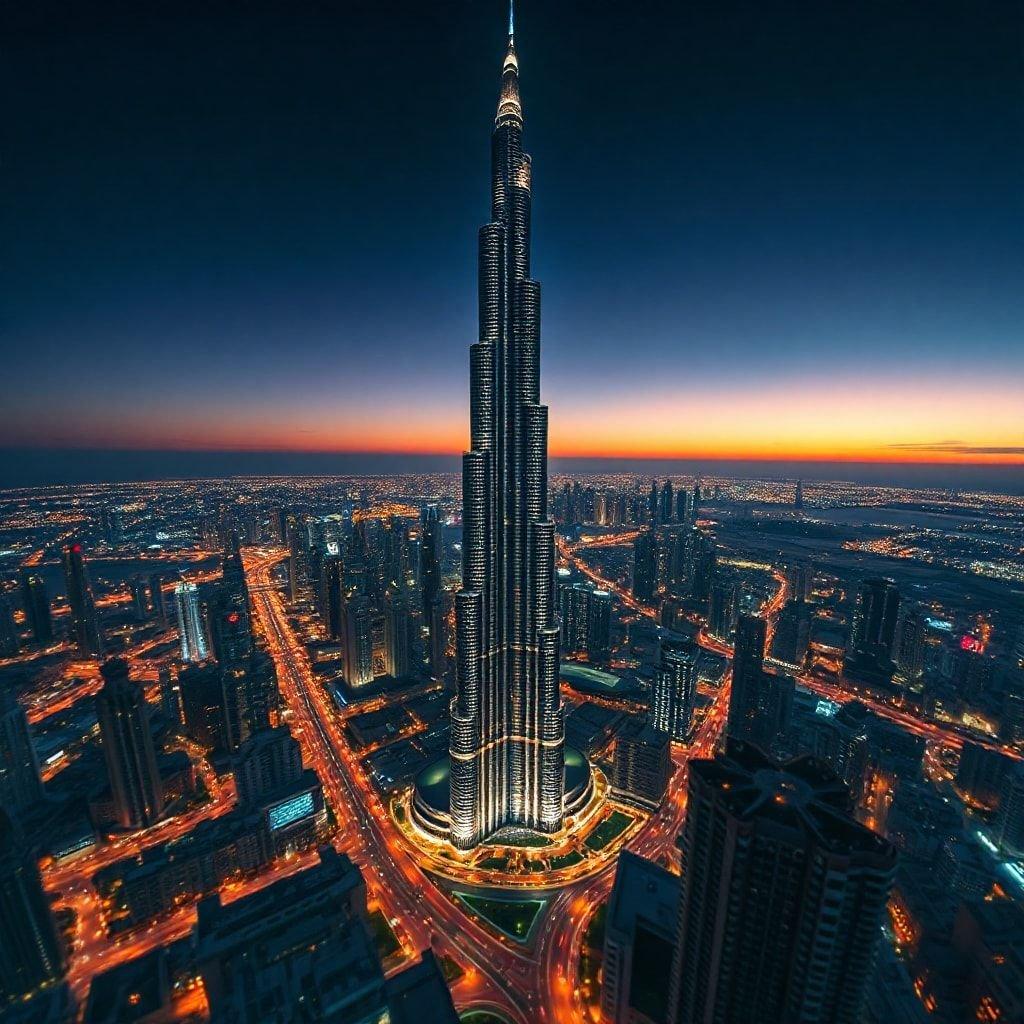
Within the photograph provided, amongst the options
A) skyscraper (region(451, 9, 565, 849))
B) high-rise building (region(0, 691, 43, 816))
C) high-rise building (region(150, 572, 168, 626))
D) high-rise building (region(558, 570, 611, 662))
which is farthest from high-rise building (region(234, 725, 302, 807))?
high-rise building (region(150, 572, 168, 626))

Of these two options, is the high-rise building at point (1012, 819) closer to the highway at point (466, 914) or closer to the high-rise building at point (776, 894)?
the highway at point (466, 914)

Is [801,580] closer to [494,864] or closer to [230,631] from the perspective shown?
[494,864]

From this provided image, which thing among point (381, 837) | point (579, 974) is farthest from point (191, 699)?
point (579, 974)

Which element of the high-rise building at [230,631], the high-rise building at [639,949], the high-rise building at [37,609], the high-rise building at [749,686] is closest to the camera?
the high-rise building at [639,949]

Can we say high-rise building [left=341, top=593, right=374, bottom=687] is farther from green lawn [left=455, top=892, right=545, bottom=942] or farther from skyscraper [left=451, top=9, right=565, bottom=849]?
green lawn [left=455, top=892, right=545, bottom=942]

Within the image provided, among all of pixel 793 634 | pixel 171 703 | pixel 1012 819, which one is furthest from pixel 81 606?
pixel 1012 819

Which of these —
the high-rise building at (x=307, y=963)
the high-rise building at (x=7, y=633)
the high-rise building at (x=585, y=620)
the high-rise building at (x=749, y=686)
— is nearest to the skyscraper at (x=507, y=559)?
the high-rise building at (x=307, y=963)
